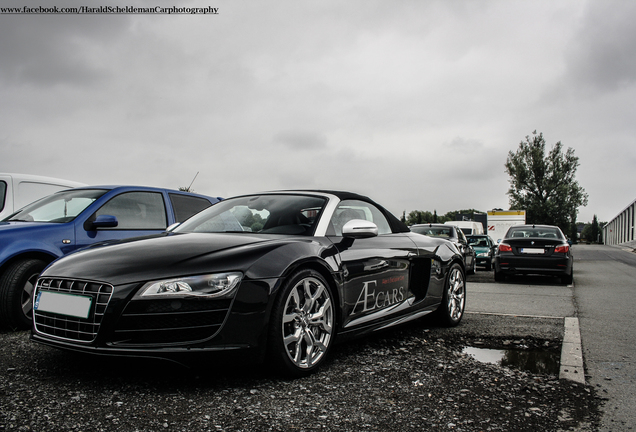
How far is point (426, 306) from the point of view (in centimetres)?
513

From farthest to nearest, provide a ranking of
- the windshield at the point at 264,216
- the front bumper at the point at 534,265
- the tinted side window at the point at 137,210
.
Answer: the front bumper at the point at 534,265, the tinted side window at the point at 137,210, the windshield at the point at 264,216

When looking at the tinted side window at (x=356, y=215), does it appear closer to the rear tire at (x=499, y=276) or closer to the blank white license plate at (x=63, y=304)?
the blank white license plate at (x=63, y=304)

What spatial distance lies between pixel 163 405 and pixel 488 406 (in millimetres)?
1828

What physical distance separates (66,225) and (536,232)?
10.7m

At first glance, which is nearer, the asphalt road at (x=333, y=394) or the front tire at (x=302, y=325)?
the asphalt road at (x=333, y=394)

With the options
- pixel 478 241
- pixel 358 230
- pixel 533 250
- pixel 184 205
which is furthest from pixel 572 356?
pixel 478 241

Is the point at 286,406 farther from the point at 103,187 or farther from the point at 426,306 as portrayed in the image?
the point at 103,187

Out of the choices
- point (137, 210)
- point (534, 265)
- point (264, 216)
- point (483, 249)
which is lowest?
point (534, 265)

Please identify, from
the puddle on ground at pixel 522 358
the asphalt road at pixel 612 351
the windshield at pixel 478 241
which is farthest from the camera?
the windshield at pixel 478 241

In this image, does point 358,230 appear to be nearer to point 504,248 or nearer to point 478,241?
point 504,248

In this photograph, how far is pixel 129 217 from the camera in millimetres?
6410

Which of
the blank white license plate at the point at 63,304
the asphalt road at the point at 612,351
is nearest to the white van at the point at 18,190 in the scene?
the blank white license plate at the point at 63,304

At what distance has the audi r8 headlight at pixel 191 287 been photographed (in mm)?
3006

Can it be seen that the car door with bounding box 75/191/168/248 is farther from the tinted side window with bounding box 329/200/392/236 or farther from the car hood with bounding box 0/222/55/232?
the tinted side window with bounding box 329/200/392/236
